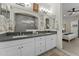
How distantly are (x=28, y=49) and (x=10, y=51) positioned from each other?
60 centimetres

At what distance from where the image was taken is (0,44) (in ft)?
5.75

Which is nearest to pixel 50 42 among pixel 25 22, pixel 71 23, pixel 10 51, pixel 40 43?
pixel 40 43

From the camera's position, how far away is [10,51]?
6.40 ft

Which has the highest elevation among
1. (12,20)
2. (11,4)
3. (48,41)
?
(11,4)

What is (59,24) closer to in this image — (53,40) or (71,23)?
(53,40)

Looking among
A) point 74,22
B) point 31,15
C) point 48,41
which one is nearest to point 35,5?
point 31,15

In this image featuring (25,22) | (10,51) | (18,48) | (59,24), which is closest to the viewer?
(10,51)

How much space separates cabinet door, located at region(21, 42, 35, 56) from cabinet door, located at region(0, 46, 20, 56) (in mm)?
181

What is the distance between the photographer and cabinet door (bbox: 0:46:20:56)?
180 centimetres

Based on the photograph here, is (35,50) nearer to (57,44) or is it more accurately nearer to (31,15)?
(31,15)

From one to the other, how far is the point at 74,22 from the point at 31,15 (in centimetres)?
673

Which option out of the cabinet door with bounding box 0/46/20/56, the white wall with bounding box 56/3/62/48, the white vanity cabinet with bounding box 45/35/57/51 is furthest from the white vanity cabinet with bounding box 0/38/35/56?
the white wall with bounding box 56/3/62/48

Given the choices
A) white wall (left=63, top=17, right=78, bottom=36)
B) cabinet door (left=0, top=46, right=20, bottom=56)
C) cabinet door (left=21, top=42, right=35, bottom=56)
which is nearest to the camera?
cabinet door (left=0, top=46, right=20, bottom=56)

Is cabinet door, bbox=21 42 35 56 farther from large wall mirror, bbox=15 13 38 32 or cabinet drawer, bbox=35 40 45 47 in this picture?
large wall mirror, bbox=15 13 38 32
